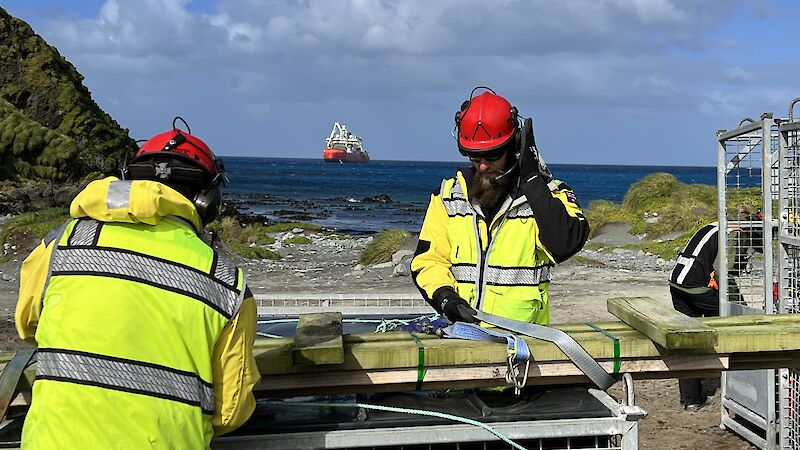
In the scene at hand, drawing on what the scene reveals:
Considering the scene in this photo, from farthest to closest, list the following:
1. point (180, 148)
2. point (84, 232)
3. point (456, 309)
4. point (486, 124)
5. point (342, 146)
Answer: point (342, 146)
point (486, 124)
point (456, 309)
point (180, 148)
point (84, 232)

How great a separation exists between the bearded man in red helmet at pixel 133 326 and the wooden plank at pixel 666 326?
5.17 feet

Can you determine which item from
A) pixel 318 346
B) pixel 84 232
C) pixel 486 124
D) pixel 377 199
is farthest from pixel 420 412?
pixel 377 199

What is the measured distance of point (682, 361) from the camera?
11.0 ft

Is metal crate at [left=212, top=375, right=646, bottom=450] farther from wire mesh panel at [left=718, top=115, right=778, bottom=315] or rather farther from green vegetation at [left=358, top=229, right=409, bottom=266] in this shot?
green vegetation at [left=358, top=229, right=409, bottom=266]

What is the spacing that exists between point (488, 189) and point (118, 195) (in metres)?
1.91

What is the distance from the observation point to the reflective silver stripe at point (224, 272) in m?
2.41

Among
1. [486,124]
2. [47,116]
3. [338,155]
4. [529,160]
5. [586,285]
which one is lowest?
[586,285]

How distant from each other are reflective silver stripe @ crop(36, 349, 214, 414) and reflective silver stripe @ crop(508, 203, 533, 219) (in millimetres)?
1857

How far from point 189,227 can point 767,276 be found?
480 centimetres

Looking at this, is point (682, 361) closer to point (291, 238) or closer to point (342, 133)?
point (291, 238)

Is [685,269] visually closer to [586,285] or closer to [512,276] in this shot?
[512,276]

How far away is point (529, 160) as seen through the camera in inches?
150

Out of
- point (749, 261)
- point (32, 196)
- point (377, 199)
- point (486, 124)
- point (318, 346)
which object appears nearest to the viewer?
point (318, 346)

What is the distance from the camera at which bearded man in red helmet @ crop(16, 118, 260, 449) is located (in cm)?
229
